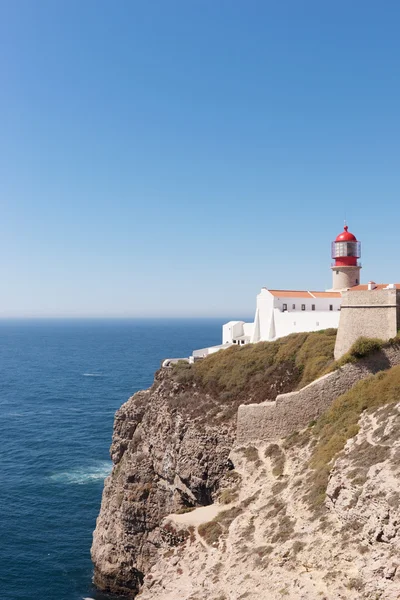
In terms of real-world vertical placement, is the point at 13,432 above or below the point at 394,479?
below

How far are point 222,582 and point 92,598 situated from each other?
18.6m

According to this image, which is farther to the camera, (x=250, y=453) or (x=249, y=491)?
(x=250, y=453)

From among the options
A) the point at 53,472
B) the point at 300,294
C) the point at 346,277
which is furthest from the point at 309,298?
the point at 53,472

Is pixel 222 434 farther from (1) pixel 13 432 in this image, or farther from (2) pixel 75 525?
(1) pixel 13 432

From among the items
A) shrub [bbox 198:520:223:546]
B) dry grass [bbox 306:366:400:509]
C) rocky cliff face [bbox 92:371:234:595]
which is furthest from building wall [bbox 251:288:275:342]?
shrub [bbox 198:520:223:546]

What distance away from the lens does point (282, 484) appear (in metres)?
27.8

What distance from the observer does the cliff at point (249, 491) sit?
19328 mm

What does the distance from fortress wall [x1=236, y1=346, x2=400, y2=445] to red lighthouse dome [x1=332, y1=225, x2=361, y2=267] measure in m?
18.3

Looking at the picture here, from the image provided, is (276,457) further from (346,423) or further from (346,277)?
(346,277)

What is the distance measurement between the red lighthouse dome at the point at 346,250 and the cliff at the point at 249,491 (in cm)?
1136

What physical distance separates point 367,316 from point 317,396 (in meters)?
7.25

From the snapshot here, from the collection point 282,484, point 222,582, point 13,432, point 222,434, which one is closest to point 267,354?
point 222,434

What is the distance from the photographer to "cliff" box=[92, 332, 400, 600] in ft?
63.4

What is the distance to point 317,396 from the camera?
32125mm
